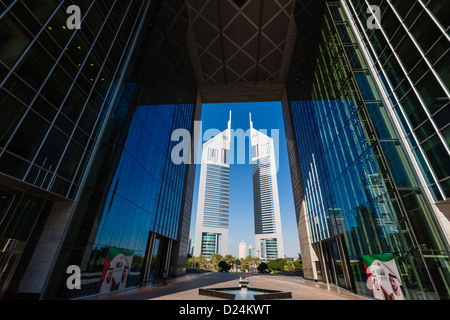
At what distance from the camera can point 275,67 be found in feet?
116

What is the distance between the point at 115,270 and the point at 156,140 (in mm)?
12780

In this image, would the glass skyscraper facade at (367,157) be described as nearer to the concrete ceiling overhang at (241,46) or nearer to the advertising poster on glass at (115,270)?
the concrete ceiling overhang at (241,46)

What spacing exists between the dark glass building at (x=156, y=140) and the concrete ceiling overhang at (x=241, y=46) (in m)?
0.85

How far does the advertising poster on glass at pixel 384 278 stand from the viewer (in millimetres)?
11494

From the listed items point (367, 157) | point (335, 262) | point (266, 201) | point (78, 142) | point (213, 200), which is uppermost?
point (266, 201)

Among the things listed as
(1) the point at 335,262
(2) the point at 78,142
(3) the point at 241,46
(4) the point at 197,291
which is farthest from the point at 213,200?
(2) the point at 78,142

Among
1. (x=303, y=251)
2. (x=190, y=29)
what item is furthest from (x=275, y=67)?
(x=303, y=251)

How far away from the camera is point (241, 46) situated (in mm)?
32125

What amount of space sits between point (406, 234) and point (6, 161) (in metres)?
20.9

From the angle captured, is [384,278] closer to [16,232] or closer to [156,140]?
[16,232]

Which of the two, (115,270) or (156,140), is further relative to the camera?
(156,140)

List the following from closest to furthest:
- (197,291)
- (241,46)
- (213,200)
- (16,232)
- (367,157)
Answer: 1. (16,232)
2. (197,291)
3. (367,157)
4. (241,46)
5. (213,200)
